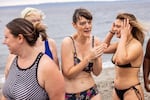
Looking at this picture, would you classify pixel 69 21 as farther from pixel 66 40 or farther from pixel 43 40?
pixel 43 40

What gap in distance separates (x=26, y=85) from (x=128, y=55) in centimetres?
171

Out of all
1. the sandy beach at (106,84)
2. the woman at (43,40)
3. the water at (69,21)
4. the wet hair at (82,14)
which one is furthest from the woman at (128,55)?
the sandy beach at (106,84)

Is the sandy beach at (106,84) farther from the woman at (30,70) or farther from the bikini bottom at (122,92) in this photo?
the woman at (30,70)

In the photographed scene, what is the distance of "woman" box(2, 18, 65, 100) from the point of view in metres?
3.27

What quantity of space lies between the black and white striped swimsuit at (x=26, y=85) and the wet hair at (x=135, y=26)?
1765 mm

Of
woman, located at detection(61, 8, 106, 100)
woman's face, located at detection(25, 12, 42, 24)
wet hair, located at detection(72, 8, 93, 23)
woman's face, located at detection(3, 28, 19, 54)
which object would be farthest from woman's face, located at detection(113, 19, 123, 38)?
woman's face, located at detection(3, 28, 19, 54)

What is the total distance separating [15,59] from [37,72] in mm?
370

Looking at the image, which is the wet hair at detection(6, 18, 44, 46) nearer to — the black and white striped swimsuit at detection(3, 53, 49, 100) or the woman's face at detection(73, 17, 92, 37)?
the black and white striped swimsuit at detection(3, 53, 49, 100)

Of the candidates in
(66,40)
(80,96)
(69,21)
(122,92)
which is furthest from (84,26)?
(69,21)

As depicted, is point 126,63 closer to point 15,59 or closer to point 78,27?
point 78,27

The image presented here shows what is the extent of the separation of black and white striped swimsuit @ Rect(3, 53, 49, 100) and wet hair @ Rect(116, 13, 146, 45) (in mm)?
1765

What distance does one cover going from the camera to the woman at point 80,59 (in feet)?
15.1

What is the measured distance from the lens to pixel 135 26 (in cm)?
478

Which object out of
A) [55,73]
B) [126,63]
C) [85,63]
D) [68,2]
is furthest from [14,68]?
[68,2]
